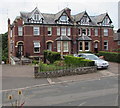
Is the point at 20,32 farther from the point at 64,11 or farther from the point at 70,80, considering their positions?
the point at 70,80

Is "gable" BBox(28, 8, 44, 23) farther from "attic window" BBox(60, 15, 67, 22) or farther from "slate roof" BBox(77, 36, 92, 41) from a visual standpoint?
"slate roof" BBox(77, 36, 92, 41)

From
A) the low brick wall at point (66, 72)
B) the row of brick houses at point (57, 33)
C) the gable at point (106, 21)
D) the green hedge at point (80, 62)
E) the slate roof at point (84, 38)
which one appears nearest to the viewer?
the low brick wall at point (66, 72)

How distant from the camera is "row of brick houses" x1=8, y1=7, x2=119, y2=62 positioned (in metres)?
30.2

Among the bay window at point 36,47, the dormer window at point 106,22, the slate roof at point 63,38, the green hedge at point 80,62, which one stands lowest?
the green hedge at point 80,62

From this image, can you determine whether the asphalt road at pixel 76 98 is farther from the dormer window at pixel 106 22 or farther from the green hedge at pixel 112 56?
the dormer window at pixel 106 22

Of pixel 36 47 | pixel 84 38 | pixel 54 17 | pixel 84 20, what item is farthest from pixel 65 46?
pixel 84 20

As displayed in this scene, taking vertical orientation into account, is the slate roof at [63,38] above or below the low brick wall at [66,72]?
above

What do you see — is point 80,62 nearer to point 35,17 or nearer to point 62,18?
point 35,17

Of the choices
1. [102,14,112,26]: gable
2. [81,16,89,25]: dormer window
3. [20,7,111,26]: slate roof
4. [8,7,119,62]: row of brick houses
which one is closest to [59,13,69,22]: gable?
[8,7,119,62]: row of brick houses

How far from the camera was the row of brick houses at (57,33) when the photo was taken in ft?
99.2

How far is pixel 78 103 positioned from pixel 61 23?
25368 millimetres

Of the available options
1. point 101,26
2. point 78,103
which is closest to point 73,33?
point 101,26

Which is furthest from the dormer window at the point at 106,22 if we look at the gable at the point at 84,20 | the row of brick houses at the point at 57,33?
the gable at the point at 84,20

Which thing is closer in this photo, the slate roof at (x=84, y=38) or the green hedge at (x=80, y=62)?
the green hedge at (x=80, y=62)
